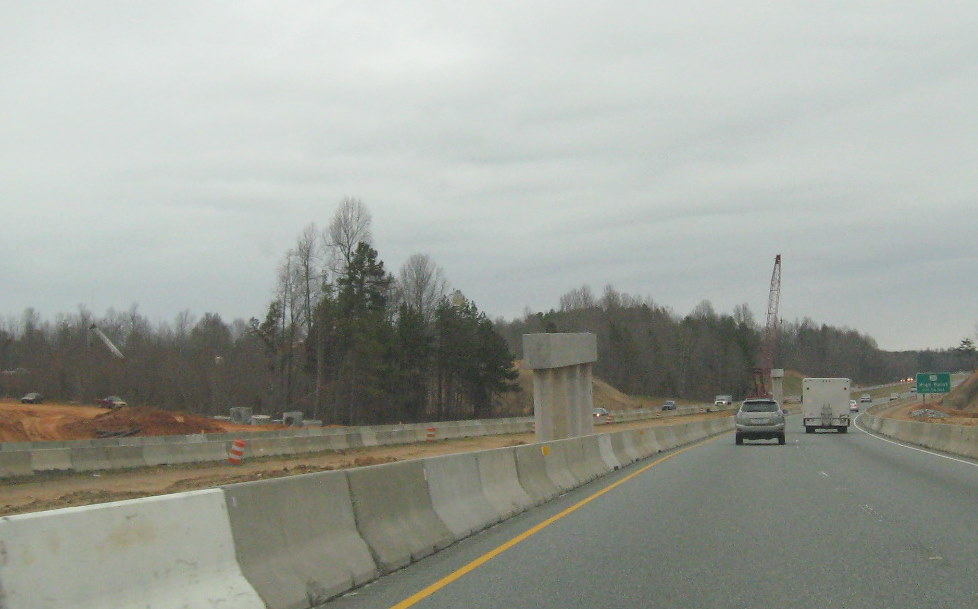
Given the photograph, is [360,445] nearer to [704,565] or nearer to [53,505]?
[53,505]

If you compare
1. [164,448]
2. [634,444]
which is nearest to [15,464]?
[164,448]

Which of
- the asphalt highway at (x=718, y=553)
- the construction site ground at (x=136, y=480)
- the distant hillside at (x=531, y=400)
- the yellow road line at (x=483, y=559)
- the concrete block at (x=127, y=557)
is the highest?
the distant hillside at (x=531, y=400)

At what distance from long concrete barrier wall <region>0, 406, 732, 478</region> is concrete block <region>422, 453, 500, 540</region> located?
17.7m

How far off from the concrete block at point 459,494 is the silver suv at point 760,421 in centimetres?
2564

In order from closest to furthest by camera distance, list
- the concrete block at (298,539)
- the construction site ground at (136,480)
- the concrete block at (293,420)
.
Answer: the concrete block at (298,539) → the construction site ground at (136,480) → the concrete block at (293,420)

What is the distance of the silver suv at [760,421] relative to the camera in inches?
1470

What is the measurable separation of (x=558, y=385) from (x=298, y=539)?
23.9 m

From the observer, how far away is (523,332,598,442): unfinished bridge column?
99.6 ft

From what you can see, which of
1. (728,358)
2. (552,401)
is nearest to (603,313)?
(728,358)

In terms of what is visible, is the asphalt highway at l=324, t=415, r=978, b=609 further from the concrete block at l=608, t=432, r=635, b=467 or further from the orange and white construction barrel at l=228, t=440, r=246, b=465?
the orange and white construction barrel at l=228, t=440, r=246, b=465

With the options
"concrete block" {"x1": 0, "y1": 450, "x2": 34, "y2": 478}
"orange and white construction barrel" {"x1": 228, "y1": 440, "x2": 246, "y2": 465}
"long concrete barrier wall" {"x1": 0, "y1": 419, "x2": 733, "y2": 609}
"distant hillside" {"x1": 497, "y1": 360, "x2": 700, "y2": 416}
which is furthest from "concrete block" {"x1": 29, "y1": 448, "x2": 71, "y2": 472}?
"distant hillside" {"x1": 497, "y1": 360, "x2": 700, "y2": 416}

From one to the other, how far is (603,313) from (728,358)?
2504cm

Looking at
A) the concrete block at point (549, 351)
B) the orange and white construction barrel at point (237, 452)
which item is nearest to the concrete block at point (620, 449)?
the concrete block at point (549, 351)

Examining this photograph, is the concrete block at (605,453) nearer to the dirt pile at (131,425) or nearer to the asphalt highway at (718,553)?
the asphalt highway at (718,553)
